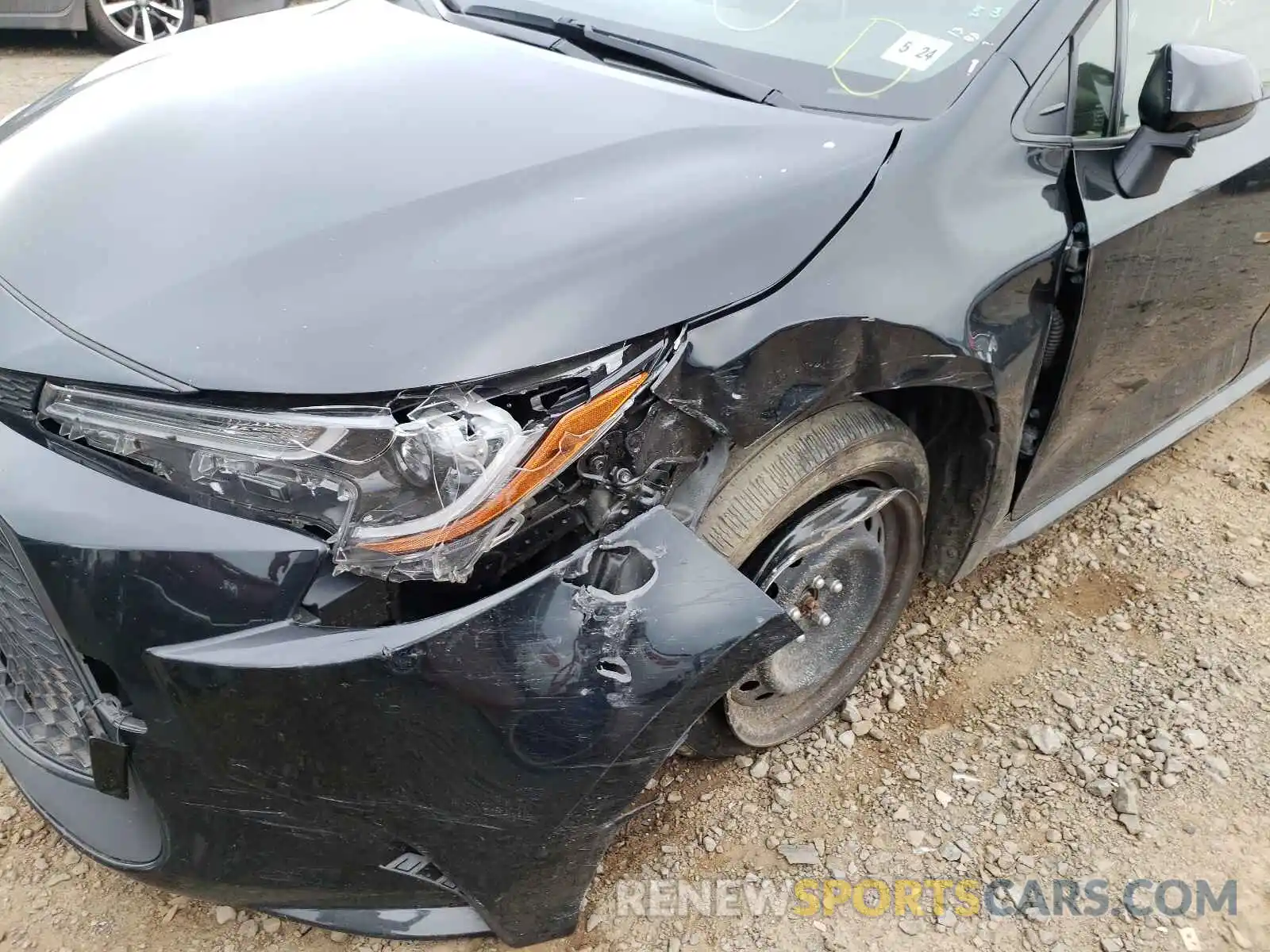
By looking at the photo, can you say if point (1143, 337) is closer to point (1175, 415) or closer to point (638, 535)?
point (1175, 415)

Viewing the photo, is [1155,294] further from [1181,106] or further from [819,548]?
[819,548]

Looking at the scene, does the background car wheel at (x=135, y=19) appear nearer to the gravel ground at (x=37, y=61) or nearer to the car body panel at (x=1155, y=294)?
the gravel ground at (x=37, y=61)

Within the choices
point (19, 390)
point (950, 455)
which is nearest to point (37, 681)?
point (19, 390)

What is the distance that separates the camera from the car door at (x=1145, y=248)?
72.0 inches

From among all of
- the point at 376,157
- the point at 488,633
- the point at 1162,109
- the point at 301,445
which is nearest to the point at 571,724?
the point at 488,633

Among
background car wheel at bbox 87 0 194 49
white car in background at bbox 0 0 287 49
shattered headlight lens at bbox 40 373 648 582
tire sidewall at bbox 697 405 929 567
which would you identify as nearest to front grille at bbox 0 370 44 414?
shattered headlight lens at bbox 40 373 648 582

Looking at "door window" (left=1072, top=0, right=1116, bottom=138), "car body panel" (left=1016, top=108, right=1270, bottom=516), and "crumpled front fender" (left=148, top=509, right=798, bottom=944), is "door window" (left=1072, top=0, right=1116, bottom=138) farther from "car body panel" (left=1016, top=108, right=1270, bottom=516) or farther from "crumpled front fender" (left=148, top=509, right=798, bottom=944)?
"crumpled front fender" (left=148, top=509, right=798, bottom=944)

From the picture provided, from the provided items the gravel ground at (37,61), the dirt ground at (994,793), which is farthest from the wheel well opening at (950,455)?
the gravel ground at (37,61)

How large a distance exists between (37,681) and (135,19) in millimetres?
6630

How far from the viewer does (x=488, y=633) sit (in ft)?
4.11

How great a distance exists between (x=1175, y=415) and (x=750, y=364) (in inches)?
71.5

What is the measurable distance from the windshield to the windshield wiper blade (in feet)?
0.09

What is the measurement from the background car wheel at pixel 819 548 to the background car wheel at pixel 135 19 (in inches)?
260

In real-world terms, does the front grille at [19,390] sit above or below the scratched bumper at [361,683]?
above
